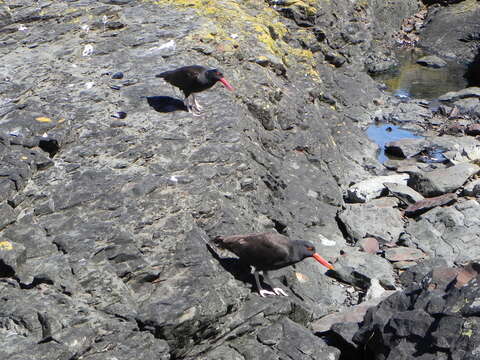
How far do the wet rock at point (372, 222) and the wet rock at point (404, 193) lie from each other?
1.92 ft

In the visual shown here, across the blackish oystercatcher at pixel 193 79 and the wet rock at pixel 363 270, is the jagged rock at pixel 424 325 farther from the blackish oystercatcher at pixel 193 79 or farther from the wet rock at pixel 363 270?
the blackish oystercatcher at pixel 193 79

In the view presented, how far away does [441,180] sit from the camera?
11805 mm

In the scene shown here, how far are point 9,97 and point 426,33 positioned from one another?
24.8m

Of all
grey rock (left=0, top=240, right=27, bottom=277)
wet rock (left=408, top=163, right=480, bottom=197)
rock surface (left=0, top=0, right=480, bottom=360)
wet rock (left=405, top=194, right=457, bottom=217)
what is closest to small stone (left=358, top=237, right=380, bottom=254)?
rock surface (left=0, top=0, right=480, bottom=360)

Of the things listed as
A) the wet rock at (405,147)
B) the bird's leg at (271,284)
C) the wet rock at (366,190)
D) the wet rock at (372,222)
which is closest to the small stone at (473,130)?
the wet rock at (405,147)

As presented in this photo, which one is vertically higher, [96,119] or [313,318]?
[96,119]

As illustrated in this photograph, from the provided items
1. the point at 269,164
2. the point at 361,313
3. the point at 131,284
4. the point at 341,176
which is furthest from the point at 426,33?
the point at 131,284

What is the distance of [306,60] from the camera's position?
1471 cm

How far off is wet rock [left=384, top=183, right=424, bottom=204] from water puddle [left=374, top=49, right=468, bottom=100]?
9.28m

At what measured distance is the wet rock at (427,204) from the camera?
1105 cm

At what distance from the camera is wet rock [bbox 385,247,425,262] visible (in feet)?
31.8

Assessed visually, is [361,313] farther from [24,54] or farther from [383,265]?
[24,54]

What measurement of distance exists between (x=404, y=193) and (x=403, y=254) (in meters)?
2.01

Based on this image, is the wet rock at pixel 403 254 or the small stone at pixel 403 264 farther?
the wet rock at pixel 403 254
